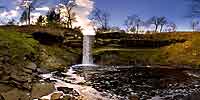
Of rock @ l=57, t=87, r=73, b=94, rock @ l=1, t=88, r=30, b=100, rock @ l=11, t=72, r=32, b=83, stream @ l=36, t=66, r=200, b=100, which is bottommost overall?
stream @ l=36, t=66, r=200, b=100

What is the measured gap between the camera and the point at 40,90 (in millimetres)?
16906

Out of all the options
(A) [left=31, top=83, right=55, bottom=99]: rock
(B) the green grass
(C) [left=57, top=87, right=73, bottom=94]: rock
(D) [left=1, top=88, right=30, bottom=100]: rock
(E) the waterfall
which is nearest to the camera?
(D) [left=1, top=88, right=30, bottom=100]: rock

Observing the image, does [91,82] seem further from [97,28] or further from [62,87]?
[97,28]

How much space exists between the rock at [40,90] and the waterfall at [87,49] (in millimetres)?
21947

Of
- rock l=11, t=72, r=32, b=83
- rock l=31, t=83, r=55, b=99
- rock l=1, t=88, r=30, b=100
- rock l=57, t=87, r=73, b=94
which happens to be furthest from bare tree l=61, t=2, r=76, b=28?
rock l=1, t=88, r=30, b=100

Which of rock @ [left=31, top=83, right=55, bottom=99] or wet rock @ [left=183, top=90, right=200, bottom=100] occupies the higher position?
rock @ [left=31, top=83, right=55, bottom=99]

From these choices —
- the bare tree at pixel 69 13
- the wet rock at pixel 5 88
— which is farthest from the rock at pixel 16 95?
the bare tree at pixel 69 13

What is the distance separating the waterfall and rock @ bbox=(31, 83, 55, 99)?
864 inches

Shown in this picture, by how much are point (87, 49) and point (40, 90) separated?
25.5 meters

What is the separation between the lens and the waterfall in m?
40.3

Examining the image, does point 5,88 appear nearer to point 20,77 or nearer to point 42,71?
point 20,77

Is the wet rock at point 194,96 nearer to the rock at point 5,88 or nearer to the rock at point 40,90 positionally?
the rock at point 40,90

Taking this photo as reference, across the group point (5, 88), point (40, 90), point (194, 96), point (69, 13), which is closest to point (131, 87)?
point (194, 96)

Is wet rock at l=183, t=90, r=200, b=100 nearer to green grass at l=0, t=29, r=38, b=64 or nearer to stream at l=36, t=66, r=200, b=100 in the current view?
stream at l=36, t=66, r=200, b=100
